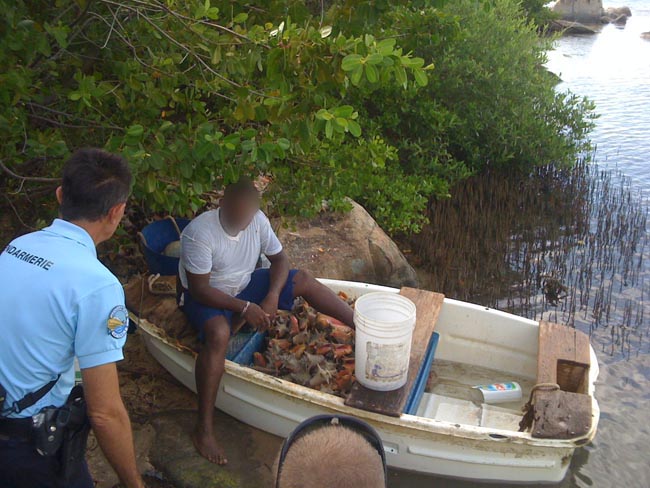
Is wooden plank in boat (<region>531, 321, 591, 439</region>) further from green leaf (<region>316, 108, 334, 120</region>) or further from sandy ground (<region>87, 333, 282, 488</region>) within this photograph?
green leaf (<region>316, 108, 334, 120</region>)

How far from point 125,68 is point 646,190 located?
8669 millimetres

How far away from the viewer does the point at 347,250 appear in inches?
273

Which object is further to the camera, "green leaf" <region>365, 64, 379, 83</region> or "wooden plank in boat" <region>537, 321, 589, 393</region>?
"wooden plank in boat" <region>537, 321, 589, 393</region>

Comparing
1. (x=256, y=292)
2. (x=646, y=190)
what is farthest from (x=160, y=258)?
(x=646, y=190)

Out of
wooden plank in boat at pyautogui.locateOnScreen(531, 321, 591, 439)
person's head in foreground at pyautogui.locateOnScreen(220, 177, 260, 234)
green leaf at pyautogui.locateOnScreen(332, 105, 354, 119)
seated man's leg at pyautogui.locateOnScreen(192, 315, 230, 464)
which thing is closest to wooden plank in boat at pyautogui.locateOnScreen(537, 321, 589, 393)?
wooden plank in boat at pyautogui.locateOnScreen(531, 321, 591, 439)

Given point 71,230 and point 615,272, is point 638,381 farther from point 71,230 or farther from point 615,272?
point 71,230

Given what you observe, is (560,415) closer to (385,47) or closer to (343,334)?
(343,334)

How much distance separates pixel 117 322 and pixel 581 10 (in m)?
29.0

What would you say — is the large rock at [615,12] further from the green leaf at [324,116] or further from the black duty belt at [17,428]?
the black duty belt at [17,428]

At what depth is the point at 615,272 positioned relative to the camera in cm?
783

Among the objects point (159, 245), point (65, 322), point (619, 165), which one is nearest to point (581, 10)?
point (619, 165)

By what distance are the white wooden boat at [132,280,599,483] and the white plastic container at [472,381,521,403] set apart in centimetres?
6

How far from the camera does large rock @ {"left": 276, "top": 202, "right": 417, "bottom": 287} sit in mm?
6715

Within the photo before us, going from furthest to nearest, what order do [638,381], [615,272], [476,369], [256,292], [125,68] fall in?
[615,272], [638,381], [476,369], [256,292], [125,68]
